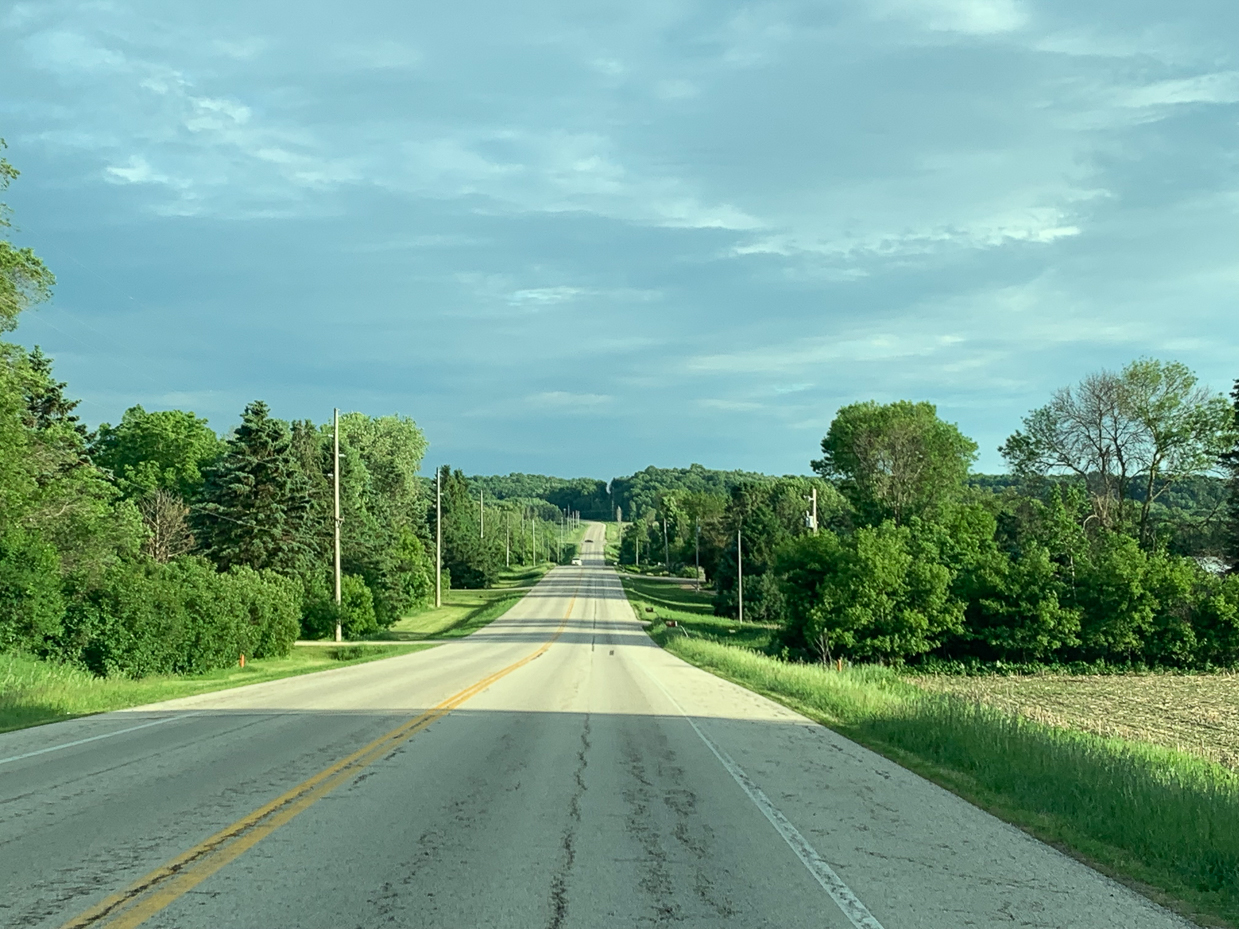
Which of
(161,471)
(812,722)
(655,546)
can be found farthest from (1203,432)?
(655,546)

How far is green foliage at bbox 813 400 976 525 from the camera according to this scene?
237 feet

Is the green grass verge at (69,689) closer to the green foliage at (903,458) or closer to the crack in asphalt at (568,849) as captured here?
the crack in asphalt at (568,849)

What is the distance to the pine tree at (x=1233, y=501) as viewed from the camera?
5094 cm

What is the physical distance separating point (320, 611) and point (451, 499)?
6862cm

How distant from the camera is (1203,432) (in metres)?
53.6

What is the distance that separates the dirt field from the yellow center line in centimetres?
1554

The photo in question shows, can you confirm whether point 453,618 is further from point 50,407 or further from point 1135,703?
point 1135,703

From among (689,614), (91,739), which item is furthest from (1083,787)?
(689,614)

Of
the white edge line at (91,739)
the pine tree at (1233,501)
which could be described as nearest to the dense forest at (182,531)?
the white edge line at (91,739)

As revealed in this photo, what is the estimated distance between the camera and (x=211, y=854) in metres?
7.03

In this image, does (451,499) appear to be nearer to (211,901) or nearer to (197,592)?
(197,592)

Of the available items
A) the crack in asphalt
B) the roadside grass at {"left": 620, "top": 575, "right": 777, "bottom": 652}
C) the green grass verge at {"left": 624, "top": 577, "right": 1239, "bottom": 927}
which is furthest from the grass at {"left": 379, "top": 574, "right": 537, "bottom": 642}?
the crack in asphalt

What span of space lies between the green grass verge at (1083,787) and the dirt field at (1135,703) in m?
4.67

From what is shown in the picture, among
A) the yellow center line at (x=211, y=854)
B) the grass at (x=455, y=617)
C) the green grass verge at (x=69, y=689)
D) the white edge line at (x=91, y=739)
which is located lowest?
the grass at (x=455, y=617)
